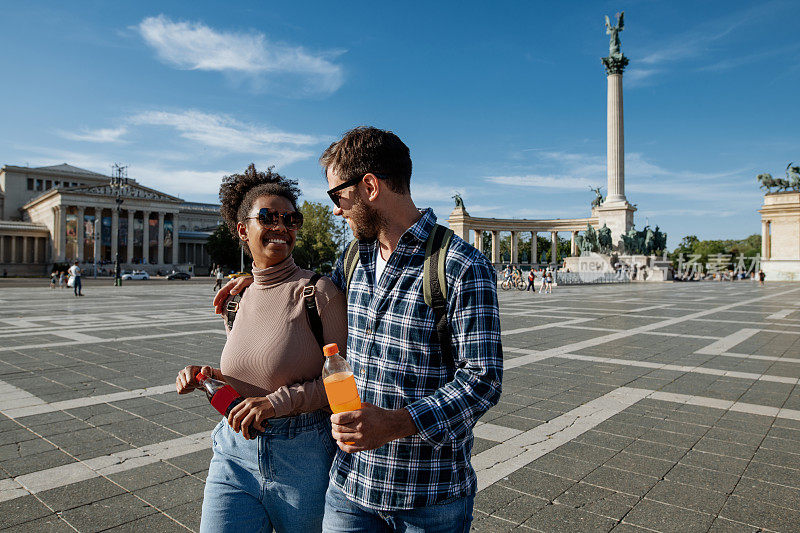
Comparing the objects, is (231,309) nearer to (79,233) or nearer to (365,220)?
(365,220)

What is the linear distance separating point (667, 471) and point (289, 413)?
357cm

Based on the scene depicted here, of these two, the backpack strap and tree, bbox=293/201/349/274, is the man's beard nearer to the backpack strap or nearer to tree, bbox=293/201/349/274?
the backpack strap

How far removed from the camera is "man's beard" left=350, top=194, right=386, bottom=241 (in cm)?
188

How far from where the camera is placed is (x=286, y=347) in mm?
2092

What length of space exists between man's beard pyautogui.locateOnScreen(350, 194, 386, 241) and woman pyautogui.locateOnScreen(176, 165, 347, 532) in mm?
316

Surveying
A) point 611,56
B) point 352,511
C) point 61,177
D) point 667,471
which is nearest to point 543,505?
point 667,471

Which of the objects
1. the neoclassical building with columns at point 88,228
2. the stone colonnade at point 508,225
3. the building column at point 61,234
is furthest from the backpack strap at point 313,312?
the building column at point 61,234

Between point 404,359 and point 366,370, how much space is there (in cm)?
18

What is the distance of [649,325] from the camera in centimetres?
1420

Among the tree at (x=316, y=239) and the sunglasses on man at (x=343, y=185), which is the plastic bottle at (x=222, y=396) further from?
the tree at (x=316, y=239)

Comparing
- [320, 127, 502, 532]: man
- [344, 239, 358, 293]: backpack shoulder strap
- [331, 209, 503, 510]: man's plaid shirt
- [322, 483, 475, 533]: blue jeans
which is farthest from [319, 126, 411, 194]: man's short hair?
[322, 483, 475, 533]: blue jeans

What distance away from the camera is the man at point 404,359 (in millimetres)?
1641

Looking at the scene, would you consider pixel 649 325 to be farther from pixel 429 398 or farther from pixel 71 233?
pixel 71 233

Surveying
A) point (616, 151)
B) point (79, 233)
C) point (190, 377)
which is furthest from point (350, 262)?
point (79, 233)
